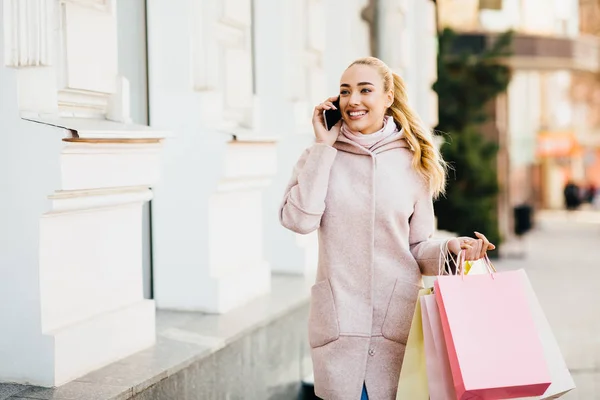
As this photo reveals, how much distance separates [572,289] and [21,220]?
9.92m

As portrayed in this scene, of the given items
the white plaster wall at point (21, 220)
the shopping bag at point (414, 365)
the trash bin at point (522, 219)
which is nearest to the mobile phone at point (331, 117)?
the shopping bag at point (414, 365)

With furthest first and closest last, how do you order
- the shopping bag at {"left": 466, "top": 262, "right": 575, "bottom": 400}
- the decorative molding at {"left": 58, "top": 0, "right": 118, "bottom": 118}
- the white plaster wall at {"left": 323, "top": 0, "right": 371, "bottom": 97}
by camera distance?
the white plaster wall at {"left": 323, "top": 0, "right": 371, "bottom": 97} < the decorative molding at {"left": 58, "top": 0, "right": 118, "bottom": 118} < the shopping bag at {"left": 466, "top": 262, "right": 575, "bottom": 400}

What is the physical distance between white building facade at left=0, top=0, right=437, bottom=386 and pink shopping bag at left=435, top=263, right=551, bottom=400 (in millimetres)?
1548

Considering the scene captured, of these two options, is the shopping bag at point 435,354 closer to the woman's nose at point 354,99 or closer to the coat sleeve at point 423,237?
the coat sleeve at point 423,237

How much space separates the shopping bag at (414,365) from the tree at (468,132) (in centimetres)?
1095

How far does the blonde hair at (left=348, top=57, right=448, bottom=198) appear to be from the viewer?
3.14 m

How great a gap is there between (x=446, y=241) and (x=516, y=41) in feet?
51.5

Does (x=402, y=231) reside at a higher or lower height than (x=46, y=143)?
lower

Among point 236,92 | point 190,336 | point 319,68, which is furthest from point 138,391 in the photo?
point 319,68

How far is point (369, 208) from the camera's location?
10.2 ft

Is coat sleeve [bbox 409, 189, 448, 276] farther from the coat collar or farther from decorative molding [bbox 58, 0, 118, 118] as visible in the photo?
decorative molding [bbox 58, 0, 118, 118]

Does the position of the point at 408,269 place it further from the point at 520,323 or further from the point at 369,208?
the point at 520,323

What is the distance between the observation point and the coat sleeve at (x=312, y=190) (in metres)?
3.04

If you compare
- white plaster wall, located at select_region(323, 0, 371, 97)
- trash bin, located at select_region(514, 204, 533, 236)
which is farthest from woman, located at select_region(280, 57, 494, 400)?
trash bin, located at select_region(514, 204, 533, 236)
